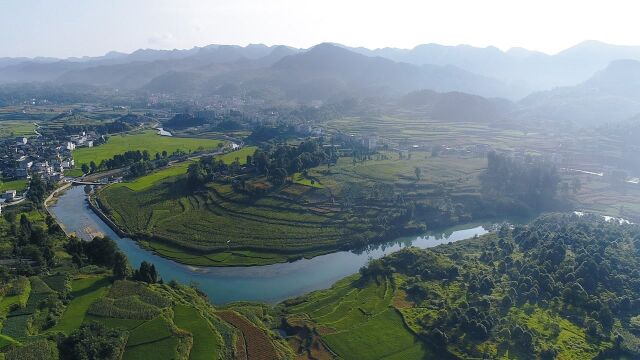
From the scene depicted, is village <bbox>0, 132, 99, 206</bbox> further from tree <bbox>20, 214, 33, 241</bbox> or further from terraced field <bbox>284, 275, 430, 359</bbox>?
terraced field <bbox>284, 275, 430, 359</bbox>

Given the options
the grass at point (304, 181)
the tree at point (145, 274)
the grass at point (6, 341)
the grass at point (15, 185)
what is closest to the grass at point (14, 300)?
the grass at point (6, 341)

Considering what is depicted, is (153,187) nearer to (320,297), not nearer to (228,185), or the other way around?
(228,185)

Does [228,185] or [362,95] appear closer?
[228,185]

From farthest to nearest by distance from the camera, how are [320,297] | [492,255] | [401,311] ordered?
[492,255] < [320,297] < [401,311]

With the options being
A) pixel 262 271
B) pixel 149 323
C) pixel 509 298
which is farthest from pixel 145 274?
pixel 509 298

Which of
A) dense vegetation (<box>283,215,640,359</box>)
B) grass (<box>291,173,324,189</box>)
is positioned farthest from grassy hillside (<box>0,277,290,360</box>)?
grass (<box>291,173,324,189</box>)

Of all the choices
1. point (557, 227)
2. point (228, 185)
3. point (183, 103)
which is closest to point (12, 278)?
point (228, 185)

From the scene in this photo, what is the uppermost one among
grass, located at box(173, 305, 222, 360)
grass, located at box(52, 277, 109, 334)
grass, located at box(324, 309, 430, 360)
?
grass, located at box(52, 277, 109, 334)
